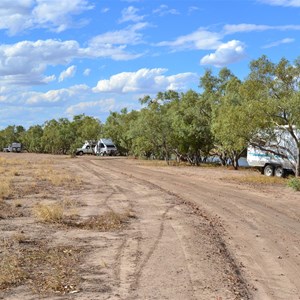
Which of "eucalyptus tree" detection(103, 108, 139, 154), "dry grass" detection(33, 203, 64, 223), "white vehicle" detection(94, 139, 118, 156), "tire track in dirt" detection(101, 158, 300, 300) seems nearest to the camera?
"tire track in dirt" detection(101, 158, 300, 300)

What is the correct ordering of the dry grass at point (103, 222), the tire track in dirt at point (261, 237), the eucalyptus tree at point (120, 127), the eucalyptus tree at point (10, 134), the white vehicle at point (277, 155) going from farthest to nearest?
the eucalyptus tree at point (10, 134)
the eucalyptus tree at point (120, 127)
the white vehicle at point (277, 155)
the dry grass at point (103, 222)
the tire track in dirt at point (261, 237)

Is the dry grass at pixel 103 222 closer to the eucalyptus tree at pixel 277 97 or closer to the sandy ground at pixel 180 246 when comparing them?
the sandy ground at pixel 180 246

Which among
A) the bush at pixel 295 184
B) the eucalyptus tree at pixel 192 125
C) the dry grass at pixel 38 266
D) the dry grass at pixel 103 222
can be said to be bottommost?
the dry grass at pixel 38 266

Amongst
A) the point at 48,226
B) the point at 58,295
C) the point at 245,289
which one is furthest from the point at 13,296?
the point at 48,226

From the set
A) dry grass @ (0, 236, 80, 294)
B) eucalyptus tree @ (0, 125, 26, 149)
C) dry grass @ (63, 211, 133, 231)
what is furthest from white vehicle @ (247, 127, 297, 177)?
eucalyptus tree @ (0, 125, 26, 149)

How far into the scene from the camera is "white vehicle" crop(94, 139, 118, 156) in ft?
232

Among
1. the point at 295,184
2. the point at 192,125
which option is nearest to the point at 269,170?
the point at 295,184

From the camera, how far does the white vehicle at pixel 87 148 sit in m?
76.8

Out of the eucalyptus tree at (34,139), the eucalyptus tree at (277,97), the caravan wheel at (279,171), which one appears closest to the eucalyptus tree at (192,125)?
the caravan wheel at (279,171)

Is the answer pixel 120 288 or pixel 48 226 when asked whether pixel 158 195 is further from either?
pixel 120 288

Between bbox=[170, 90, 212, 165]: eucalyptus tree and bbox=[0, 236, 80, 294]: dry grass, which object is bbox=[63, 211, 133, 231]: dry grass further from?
bbox=[170, 90, 212, 165]: eucalyptus tree

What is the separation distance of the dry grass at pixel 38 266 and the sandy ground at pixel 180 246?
148mm

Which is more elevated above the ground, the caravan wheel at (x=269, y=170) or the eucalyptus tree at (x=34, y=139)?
the eucalyptus tree at (x=34, y=139)

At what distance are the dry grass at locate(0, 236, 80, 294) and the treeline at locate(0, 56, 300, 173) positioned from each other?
56.3 ft
